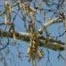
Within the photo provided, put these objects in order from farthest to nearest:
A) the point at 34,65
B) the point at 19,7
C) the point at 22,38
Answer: the point at 22,38
the point at 19,7
the point at 34,65

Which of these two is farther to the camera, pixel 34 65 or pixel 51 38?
pixel 51 38

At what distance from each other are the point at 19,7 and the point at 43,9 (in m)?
0.18

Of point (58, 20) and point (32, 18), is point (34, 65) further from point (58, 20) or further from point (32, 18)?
point (58, 20)

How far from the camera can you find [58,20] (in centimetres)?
199

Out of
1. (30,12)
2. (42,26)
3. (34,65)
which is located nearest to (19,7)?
(30,12)

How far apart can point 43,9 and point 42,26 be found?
0.45 ft

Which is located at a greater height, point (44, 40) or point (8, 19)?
point (8, 19)

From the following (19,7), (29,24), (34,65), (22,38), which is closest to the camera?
(34,65)

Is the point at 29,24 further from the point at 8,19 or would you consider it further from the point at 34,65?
the point at 34,65

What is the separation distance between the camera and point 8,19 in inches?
70.8

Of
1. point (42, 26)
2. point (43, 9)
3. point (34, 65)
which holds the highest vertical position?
point (43, 9)

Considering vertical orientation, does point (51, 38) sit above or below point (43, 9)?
below

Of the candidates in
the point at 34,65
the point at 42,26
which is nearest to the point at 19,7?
the point at 42,26

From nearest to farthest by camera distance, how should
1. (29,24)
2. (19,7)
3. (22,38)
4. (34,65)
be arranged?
(34,65), (29,24), (19,7), (22,38)
